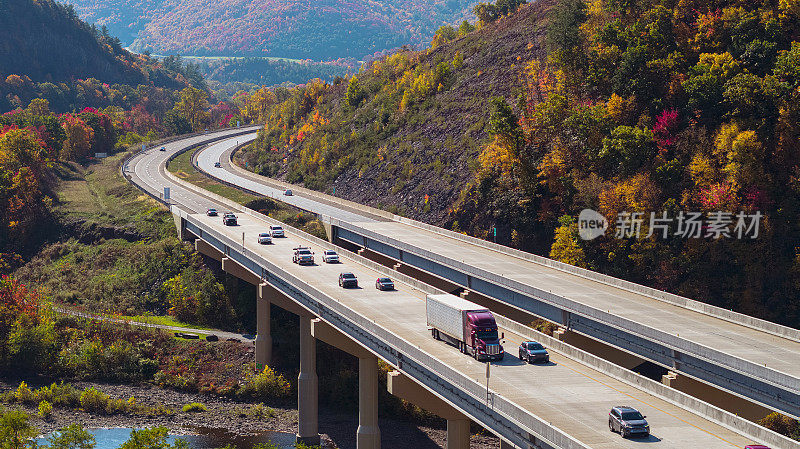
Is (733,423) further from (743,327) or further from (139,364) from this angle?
(139,364)

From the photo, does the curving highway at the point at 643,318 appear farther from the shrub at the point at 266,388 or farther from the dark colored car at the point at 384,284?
the shrub at the point at 266,388

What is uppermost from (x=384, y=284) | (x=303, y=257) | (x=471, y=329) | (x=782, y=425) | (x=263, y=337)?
(x=471, y=329)

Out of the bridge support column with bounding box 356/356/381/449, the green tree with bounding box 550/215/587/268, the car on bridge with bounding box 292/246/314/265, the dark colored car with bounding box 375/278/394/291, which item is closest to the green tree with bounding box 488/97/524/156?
the green tree with bounding box 550/215/587/268

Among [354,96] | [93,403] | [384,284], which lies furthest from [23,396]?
[354,96]

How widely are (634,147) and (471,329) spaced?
39.1m

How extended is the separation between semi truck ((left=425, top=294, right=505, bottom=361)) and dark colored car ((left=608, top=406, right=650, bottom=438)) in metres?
11.3

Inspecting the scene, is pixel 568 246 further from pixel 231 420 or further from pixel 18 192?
pixel 18 192

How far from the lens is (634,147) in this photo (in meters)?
78.6

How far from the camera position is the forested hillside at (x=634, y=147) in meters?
70.6

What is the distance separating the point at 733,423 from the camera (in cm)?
3591

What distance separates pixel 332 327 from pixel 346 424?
17.5 m

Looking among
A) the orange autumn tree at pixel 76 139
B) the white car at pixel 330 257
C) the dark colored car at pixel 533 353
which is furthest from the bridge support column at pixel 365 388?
the orange autumn tree at pixel 76 139

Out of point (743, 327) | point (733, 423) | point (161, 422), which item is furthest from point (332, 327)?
point (733, 423)

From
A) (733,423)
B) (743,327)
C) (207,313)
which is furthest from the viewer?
(207,313)
